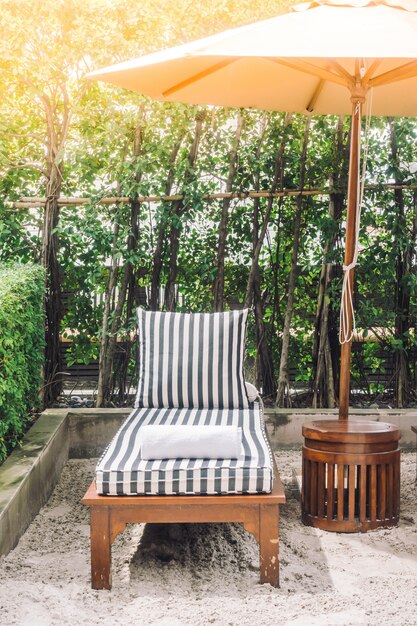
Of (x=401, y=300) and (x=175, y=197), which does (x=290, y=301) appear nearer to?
(x=401, y=300)

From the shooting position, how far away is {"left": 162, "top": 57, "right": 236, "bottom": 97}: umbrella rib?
4.84m

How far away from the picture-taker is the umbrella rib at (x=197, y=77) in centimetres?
484

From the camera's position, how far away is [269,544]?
3.68m

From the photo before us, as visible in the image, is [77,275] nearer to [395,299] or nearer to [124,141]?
[124,141]

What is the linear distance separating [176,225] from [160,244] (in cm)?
25

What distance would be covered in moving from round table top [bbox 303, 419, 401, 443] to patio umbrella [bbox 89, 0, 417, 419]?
0.18 metres

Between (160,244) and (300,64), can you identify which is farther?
(160,244)

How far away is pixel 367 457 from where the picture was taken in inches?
171

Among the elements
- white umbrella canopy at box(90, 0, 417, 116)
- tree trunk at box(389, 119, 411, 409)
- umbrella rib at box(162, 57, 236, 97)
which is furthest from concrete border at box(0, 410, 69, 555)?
tree trunk at box(389, 119, 411, 409)

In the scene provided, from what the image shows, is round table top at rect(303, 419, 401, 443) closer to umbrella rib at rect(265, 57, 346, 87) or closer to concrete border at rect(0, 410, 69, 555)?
concrete border at rect(0, 410, 69, 555)

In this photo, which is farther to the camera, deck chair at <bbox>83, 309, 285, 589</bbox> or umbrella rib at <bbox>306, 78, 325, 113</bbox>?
umbrella rib at <bbox>306, 78, 325, 113</bbox>

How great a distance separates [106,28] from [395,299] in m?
2.99

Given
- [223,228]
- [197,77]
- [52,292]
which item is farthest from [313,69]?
[52,292]

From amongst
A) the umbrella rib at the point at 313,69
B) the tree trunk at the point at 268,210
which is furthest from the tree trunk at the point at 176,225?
the umbrella rib at the point at 313,69
